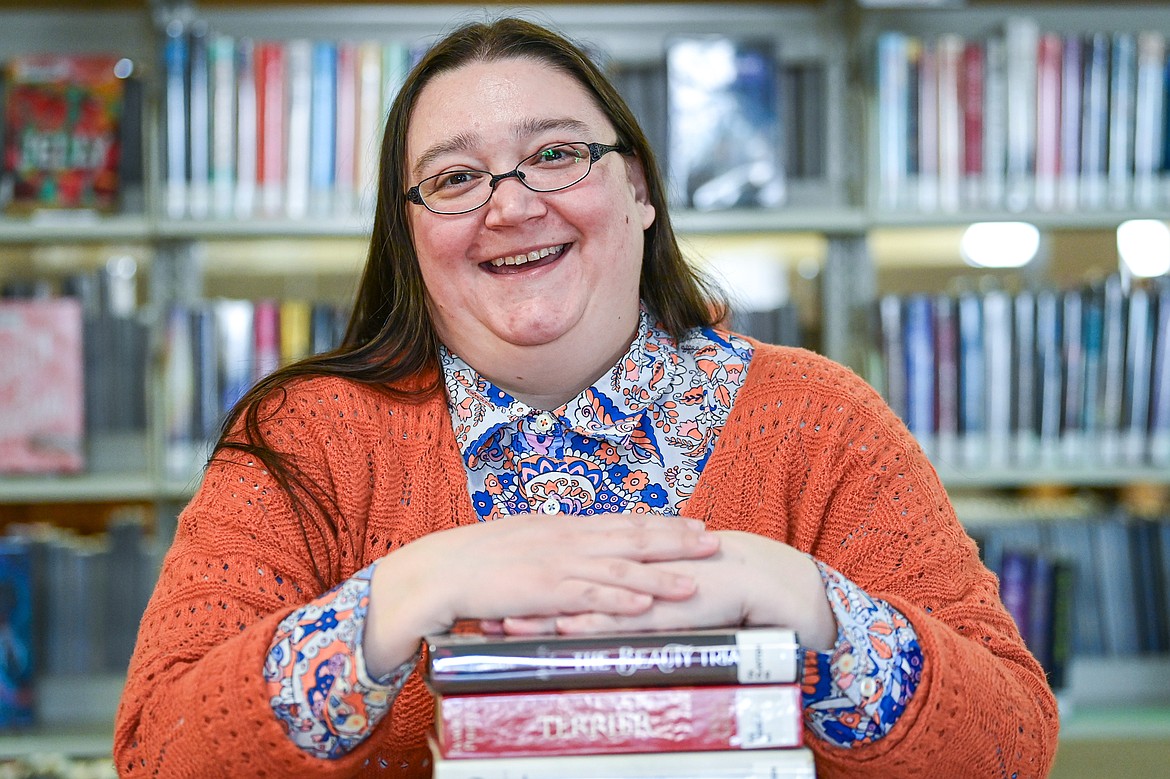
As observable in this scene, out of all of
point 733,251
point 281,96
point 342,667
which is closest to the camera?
point 342,667

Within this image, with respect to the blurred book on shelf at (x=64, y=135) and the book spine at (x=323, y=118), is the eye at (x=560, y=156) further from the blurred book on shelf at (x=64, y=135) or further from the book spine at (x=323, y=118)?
the blurred book on shelf at (x=64, y=135)

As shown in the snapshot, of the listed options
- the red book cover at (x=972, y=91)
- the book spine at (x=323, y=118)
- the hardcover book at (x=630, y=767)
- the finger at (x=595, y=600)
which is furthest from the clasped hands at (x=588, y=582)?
the red book cover at (x=972, y=91)

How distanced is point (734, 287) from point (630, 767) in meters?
1.64

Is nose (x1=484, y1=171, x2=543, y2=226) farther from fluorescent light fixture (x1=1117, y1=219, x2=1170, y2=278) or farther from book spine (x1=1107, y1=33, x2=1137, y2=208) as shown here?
fluorescent light fixture (x1=1117, y1=219, x2=1170, y2=278)

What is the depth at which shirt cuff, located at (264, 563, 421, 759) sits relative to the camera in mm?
812

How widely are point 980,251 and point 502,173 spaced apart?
Result: 188cm

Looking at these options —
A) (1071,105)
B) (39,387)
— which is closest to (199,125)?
(39,387)

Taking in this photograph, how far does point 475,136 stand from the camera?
44.6 inches

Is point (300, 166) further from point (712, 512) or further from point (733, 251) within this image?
point (712, 512)

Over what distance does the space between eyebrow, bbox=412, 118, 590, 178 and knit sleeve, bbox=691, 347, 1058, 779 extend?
0.32m

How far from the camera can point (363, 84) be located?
232cm

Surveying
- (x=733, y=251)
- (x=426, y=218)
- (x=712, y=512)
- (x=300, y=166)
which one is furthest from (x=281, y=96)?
(x=712, y=512)

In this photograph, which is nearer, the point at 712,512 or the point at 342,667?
the point at 342,667

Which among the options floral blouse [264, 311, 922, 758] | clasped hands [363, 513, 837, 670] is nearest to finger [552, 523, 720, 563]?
clasped hands [363, 513, 837, 670]
